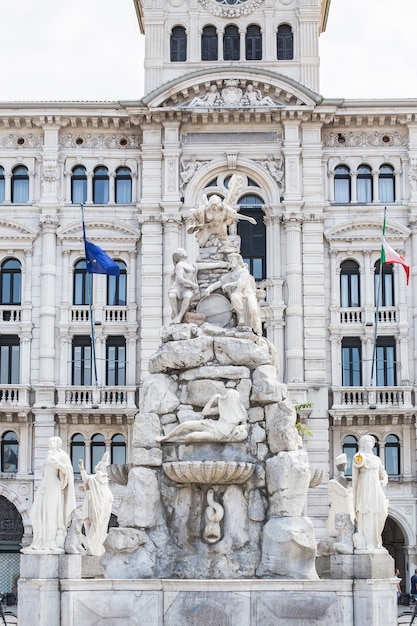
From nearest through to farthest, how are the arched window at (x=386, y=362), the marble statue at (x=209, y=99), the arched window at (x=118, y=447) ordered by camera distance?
the arched window at (x=118, y=447)
the arched window at (x=386, y=362)
the marble statue at (x=209, y=99)

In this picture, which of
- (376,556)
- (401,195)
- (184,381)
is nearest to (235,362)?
(184,381)

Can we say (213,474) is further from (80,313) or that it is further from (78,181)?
(78,181)

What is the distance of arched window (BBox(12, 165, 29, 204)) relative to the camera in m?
54.8

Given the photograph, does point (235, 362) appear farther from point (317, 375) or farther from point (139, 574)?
point (317, 375)

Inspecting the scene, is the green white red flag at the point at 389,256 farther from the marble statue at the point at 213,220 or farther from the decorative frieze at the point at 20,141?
the marble statue at the point at 213,220

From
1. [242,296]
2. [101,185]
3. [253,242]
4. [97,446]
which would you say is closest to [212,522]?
[242,296]

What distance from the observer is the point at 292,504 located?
23.4 m

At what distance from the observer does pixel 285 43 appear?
5575 cm

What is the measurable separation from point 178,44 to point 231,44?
7.42ft

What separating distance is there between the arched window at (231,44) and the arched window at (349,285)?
1013 centimetres

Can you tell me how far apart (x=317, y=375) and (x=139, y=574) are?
29531 mm

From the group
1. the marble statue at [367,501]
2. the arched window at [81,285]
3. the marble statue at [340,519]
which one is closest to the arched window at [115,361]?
the arched window at [81,285]

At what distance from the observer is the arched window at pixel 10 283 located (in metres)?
53.9

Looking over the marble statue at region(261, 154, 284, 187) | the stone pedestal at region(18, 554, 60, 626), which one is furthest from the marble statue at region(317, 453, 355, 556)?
the marble statue at region(261, 154, 284, 187)
